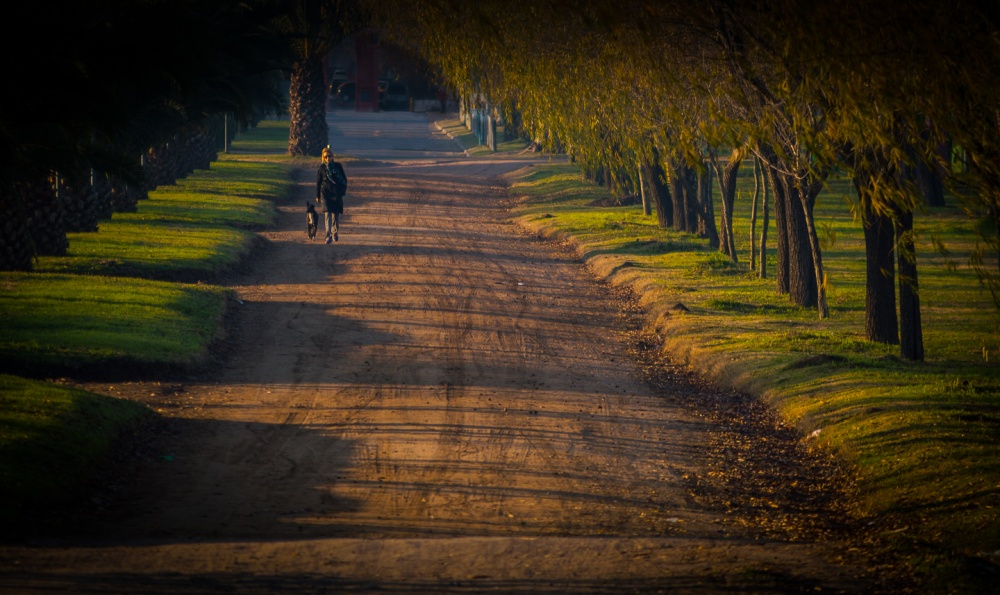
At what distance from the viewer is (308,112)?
4738 cm

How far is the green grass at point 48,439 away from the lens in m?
8.91

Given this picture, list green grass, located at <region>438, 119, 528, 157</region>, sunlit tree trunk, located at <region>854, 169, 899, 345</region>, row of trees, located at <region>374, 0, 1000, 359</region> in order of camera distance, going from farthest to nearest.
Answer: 1. green grass, located at <region>438, 119, 528, 157</region>
2. sunlit tree trunk, located at <region>854, 169, 899, 345</region>
3. row of trees, located at <region>374, 0, 1000, 359</region>

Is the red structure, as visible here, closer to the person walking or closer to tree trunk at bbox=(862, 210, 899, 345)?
the person walking

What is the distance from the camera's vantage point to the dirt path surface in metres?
7.61

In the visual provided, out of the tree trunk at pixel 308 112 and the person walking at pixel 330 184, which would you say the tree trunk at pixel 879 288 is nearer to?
the person walking at pixel 330 184

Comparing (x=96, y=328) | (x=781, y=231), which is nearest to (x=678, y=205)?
(x=781, y=231)

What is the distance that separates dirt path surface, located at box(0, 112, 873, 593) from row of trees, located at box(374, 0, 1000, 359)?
8.83 ft

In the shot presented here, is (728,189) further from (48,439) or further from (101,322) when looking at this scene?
(48,439)

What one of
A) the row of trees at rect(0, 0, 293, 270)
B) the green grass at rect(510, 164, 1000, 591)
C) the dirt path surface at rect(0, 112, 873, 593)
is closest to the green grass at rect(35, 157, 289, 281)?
the dirt path surface at rect(0, 112, 873, 593)

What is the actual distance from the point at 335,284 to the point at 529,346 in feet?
18.8

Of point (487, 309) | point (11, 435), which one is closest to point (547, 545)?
point (11, 435)

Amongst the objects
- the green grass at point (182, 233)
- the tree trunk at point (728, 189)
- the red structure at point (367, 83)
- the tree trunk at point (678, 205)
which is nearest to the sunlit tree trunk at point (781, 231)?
the tree trunk at point (728, 189)

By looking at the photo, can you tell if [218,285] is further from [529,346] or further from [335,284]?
[529,346]

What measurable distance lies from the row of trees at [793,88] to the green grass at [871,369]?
2.00 ft
